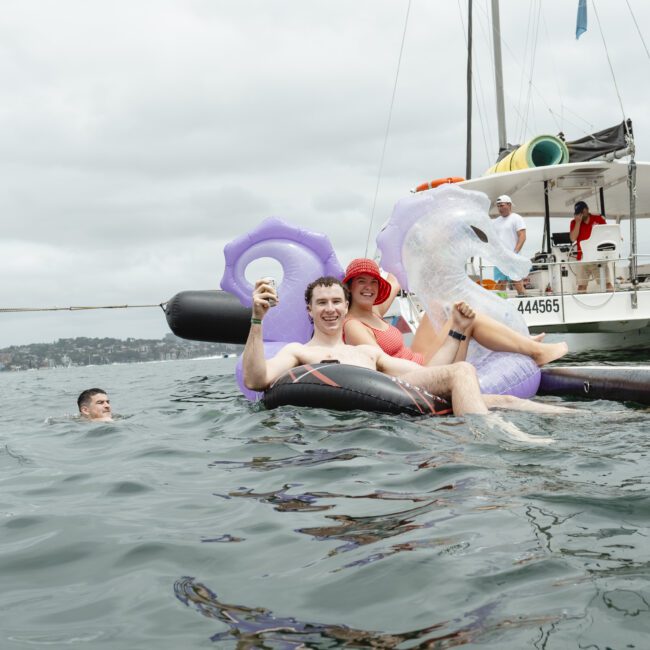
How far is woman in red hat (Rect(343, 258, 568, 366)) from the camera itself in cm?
578

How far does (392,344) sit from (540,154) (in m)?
7.72

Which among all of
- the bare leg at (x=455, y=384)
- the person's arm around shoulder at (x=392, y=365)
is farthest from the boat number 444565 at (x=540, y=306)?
the bare leg at (x=455, y=384)

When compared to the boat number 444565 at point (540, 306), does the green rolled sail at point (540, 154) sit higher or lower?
higher

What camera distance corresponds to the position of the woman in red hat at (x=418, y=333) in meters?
5.78

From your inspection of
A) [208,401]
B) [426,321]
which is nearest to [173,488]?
[426,321]

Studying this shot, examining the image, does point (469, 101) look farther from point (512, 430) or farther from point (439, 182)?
point (512, 430)

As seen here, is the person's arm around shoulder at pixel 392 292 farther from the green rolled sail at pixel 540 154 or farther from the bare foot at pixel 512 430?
the green rolled sail at pixel 540 154

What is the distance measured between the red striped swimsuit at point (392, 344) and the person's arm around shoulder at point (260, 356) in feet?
2.79

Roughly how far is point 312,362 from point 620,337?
877 cm

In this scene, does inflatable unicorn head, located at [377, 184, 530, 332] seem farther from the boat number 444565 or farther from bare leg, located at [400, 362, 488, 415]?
the boat number 444565

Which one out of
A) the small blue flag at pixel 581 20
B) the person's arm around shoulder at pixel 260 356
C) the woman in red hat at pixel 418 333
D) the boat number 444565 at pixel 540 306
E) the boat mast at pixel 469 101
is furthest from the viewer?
the boat mast at pixel 469 101

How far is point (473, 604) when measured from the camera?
189cm

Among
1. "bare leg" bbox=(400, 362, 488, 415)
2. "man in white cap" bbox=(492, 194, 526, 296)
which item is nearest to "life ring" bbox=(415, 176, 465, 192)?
"man in white cap" bbox=(492, 194, 526, 296)

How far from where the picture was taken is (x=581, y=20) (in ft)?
56.3
